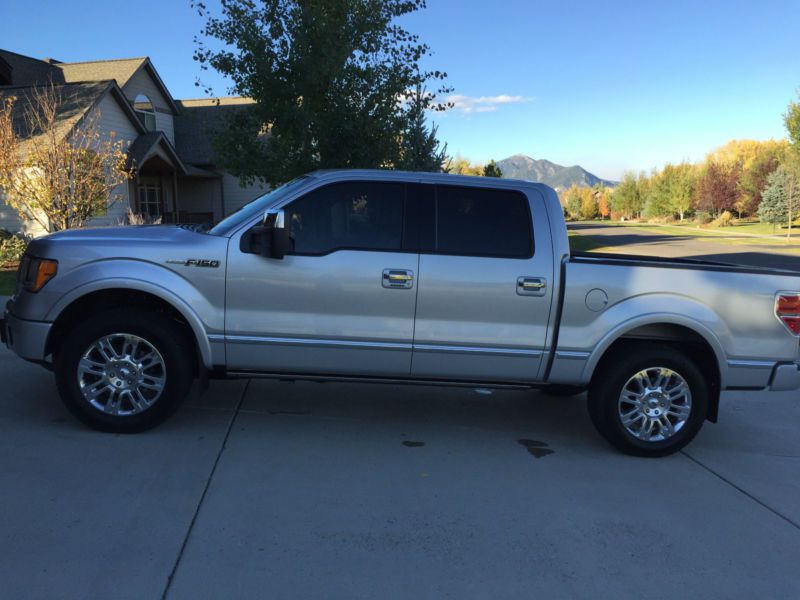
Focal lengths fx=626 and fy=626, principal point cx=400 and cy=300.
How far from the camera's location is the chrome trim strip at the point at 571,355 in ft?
15.1

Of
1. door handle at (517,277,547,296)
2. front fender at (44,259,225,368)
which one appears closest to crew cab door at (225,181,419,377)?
front fender at (44,259,225,368)

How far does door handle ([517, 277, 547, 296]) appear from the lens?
4520mm

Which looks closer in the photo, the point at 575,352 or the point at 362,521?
the point at 362,521

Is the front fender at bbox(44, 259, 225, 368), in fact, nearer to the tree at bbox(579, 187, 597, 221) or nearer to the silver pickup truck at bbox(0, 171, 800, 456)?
the silver pickup truck at bbox(0, 171, 800, 456)

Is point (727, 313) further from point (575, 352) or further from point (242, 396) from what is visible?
point (242, 396)

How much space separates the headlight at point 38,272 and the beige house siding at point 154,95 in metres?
21.4

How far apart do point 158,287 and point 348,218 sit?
143cm

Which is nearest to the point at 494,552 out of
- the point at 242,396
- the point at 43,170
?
the point at 242,396

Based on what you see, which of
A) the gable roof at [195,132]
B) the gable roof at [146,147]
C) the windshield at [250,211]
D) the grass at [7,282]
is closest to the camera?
the windshield at [250,211]

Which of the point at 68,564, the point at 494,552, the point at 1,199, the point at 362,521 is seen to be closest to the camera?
the point at 68,564

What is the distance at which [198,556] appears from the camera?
10.3 ft

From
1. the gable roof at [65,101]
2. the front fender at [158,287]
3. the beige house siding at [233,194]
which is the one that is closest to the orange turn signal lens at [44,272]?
the front fender at [158,287]

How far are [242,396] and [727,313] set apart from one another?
13.4ft

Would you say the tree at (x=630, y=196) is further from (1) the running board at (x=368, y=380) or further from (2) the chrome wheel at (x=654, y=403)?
(1) the running board at (x=368, y=380)
